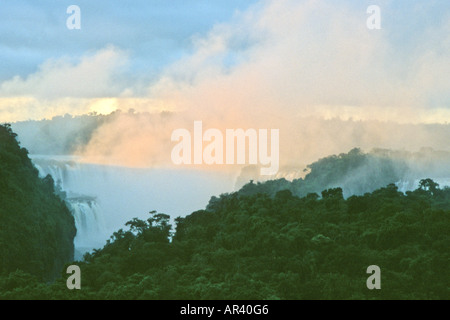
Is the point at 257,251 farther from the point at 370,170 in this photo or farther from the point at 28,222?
the point at 370,170

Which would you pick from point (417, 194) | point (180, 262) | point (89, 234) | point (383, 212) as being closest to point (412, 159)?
point (89, 234)

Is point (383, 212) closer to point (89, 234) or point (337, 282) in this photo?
point (337, 282)

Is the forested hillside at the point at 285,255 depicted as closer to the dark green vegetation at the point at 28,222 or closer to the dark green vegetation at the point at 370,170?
the dark green vegetation at the point at 28,222

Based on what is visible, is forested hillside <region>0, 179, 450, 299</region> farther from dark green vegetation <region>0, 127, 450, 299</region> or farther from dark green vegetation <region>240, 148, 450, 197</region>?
dark green vegetation <region>240, 148, 450, 197</region>

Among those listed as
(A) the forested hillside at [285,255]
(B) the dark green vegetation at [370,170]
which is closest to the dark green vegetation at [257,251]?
(A) the forested hillside at [285,255]

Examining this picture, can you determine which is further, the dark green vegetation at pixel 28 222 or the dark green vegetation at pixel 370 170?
the dark green vegetation at pixel 370 170

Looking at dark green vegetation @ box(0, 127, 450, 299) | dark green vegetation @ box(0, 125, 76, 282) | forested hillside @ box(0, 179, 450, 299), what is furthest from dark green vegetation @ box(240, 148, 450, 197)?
forested hillside @ box(0, 179, 450, 299)
